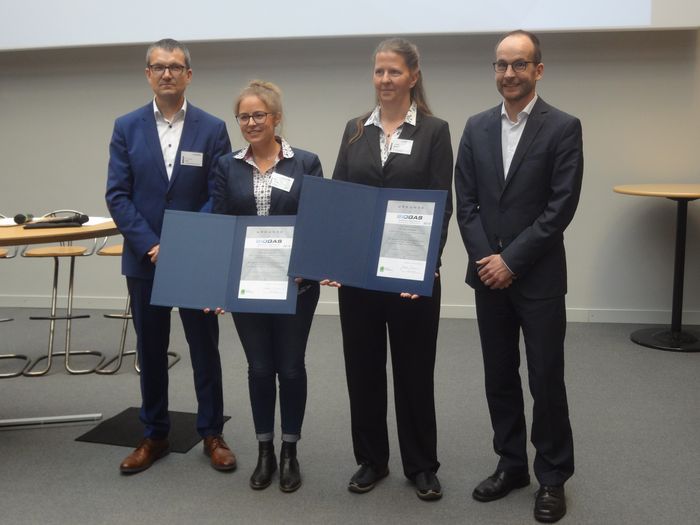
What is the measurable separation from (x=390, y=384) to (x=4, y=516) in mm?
2056

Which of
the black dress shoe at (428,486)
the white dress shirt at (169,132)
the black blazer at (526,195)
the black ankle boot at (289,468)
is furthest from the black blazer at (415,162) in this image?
the black ankle boot at (289,468)

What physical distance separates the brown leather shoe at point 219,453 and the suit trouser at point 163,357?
1.4 inches

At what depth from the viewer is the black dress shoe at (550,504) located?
246cm

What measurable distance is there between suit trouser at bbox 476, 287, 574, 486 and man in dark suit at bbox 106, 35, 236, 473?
1084mm

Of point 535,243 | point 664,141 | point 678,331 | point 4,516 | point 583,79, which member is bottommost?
point 4,516

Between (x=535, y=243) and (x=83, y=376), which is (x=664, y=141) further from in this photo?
(x=83, y=376)

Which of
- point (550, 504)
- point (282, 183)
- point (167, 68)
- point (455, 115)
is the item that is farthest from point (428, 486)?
point (455, 115)

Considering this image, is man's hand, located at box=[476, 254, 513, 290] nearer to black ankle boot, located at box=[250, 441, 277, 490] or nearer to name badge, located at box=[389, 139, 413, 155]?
name badge, located at box=[389, 139, 413, 155]

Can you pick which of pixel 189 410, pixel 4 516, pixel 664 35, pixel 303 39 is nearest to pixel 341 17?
pixel 303 39

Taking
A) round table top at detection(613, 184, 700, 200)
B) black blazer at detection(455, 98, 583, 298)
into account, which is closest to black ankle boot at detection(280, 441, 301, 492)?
black blazer at detection(455, 98, 583, 298)

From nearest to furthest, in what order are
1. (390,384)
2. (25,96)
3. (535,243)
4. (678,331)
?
1. (535,243)
2. (390,384)
3. (678,331)
4. (25,96)

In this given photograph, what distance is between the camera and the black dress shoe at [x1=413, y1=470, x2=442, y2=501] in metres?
2.62

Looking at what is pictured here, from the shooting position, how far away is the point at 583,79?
524cm

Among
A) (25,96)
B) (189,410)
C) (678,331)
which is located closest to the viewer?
(189,410)
